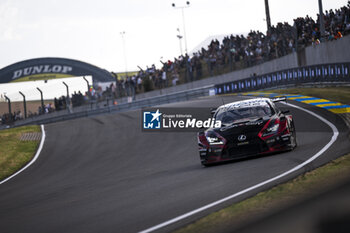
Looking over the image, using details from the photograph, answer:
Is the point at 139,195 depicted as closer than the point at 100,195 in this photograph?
Yes

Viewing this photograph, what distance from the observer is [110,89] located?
40.5 meters

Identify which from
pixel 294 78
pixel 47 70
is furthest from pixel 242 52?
pixel 47 70

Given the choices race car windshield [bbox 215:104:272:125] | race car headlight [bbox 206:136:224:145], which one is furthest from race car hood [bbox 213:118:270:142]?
race car windshield [bbox 215:104:272:125]

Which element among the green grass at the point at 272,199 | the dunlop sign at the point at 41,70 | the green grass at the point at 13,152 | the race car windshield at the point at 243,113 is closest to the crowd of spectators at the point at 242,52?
the green grass at the point at 13,152

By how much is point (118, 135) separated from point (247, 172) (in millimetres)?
12193

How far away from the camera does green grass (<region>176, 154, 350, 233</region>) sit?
5.96 m

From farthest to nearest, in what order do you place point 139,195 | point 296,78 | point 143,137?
1. point 296,78
2. point 143,137
3. point 139,195

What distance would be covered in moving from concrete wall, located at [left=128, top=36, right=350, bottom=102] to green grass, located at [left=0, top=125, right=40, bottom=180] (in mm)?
15325

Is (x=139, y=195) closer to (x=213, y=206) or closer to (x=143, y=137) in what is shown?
(x=213, y=206)

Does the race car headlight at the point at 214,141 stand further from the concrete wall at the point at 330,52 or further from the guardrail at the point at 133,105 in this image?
the guardrail at the point at 133,105

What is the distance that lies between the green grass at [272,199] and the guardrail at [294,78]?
17278mm

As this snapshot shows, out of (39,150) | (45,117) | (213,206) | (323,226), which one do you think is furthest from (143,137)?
(45,117)

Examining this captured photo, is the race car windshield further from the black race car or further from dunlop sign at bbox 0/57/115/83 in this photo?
dunlop sign at bbox 0/57/115/83

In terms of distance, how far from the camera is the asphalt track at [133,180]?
7130mm
